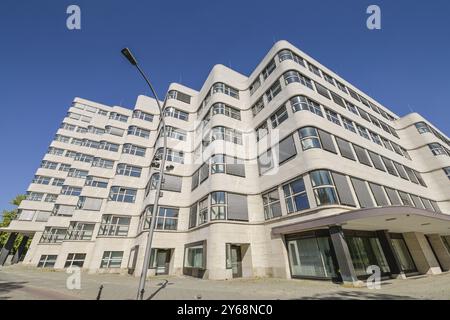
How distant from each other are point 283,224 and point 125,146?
76.2 ft

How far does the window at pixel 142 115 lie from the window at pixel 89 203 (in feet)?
43.1

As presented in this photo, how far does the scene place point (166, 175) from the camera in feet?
73.7

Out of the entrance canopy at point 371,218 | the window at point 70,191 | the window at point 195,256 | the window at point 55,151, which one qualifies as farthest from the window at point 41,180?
the entrance canopy at point 371,218

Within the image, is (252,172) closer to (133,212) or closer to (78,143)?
(133,212)

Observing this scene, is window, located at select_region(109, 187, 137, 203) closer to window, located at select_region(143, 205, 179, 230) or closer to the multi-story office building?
the multi-story office building

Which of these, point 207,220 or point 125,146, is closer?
point 207,220

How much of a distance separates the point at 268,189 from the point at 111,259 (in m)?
19.1

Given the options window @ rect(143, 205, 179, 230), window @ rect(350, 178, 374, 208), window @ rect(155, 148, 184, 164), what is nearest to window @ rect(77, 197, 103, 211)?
window @ rect(143, 205, 179, 230)

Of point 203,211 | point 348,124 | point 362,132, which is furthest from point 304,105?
point 203,211

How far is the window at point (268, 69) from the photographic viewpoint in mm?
22461

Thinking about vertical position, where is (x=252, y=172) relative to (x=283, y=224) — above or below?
above

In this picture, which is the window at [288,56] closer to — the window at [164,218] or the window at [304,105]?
the window at [304,105]
